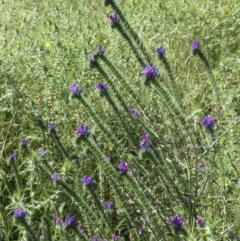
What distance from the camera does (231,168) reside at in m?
2.06

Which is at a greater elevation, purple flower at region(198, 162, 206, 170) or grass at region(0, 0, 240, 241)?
grass at region(0, 0, 240, 241)

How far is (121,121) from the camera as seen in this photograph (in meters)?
1.71

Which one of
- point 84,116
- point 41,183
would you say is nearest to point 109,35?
point 84,116

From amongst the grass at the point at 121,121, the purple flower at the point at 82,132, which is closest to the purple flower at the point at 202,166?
the grass at the point at 121,121

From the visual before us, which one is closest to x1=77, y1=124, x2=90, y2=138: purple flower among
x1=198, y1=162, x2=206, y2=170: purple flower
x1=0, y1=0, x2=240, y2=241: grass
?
x1=0, y1=0, x2=240, y2=241: grass

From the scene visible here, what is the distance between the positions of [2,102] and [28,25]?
1.22 metres

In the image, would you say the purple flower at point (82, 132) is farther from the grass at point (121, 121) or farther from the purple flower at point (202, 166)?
the purple flower at point (202, 166)

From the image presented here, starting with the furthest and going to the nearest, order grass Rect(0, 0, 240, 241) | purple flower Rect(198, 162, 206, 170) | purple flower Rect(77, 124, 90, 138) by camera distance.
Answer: purple flower Rect(198, 162, 206, 170) → grass Rect(0, 0, 240, 241) → purple flower Rect(77, 124, 90, 138)

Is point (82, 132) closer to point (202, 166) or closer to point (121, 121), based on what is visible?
point (121, 121)

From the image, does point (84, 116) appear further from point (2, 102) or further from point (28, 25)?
point (28, 25)

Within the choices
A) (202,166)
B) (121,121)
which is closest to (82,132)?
(121,121)

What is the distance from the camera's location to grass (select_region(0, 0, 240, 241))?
1672mm

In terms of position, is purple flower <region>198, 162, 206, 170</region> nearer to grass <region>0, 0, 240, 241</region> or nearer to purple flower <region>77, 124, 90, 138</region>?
grass <region>0, 0, 240, 241</region>

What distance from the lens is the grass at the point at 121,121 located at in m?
1.67
